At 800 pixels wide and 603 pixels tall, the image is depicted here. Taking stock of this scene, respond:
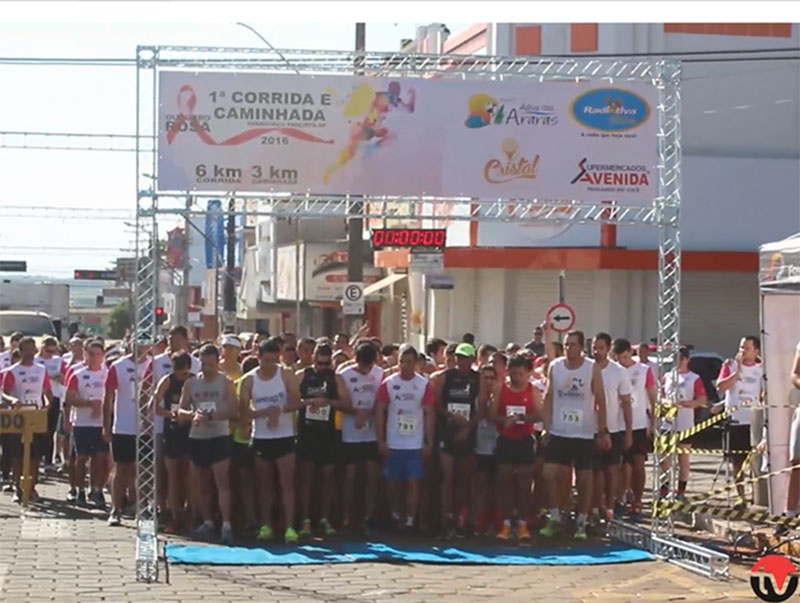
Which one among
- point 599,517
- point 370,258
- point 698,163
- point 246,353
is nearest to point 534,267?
point 698,163

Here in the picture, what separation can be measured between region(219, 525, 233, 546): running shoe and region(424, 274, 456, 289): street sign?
21037 millimetres

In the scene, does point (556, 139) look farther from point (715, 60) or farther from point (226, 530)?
point (715, 60)

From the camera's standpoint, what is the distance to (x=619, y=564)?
42.8ft

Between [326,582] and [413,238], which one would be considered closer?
[326,582]

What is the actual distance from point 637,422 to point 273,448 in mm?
4103

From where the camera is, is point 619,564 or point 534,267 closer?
point 619,564

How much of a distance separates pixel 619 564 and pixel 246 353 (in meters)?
6.90

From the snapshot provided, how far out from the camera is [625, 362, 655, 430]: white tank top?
15812mm

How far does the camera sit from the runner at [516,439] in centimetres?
1434

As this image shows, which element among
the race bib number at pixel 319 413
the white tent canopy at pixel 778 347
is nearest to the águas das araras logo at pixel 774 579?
the white tent canopy at pixel 778 347

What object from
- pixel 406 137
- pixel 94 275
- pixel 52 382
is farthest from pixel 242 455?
pixel 94 275

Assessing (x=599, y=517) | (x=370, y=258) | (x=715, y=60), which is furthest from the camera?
(x=370, y=258)

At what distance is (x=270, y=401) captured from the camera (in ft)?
45.8

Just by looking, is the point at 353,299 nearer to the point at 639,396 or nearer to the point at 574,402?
the point at 639,396
